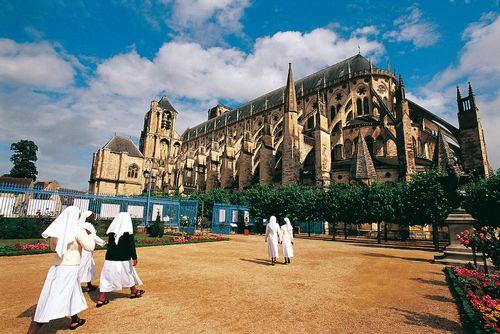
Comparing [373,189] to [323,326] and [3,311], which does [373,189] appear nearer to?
[323,326]

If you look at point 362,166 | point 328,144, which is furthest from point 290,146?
point 362,166

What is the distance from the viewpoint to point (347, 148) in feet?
98.1

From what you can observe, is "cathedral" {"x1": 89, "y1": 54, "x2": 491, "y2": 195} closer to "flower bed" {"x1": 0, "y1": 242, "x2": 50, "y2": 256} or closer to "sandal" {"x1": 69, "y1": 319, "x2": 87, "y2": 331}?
"flower bed" {"x1": 0, "y1": 242, "x2": 50, "y2": 256}

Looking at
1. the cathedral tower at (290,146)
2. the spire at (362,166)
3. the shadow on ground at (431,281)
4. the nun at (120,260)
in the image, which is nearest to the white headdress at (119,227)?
the nun at (120,260)

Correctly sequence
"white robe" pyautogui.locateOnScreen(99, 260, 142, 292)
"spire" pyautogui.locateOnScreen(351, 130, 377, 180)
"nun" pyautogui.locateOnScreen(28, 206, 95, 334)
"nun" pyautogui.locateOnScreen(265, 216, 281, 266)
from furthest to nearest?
"spire" pyautogui.locateOnScreen(351, 130, 377, 180) < "nun" pyautogui.locateOnScreen(265, 216, 281, 266) < "white robe" pyautogui.locateOnScreen(99, 260, 142, 292) < "nun" pyautogui.locateOnScreen(28, 206, 95, 334)

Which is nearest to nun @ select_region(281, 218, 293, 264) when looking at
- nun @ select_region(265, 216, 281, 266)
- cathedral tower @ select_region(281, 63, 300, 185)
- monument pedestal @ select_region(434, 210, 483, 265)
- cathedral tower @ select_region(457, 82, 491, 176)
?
nun @ select_region(265, 216, 281, 266)

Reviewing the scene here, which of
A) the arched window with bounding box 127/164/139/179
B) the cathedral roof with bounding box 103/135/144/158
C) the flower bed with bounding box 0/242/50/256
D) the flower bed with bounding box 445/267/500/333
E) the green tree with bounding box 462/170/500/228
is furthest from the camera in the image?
the arched window with bounding box 127/164/139/179

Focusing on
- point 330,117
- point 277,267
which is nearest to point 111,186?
point 330,117

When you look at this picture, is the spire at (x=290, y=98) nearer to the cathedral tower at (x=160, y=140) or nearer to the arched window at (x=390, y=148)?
the arched window at (x=390, y=148)

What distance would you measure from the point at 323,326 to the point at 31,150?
61.8m

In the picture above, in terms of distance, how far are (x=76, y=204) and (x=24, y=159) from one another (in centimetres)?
4318

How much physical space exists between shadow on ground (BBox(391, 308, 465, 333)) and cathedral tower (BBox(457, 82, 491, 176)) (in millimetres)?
21816

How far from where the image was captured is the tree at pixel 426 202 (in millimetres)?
15258

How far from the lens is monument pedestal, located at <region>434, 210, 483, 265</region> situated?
8945 millimetres
